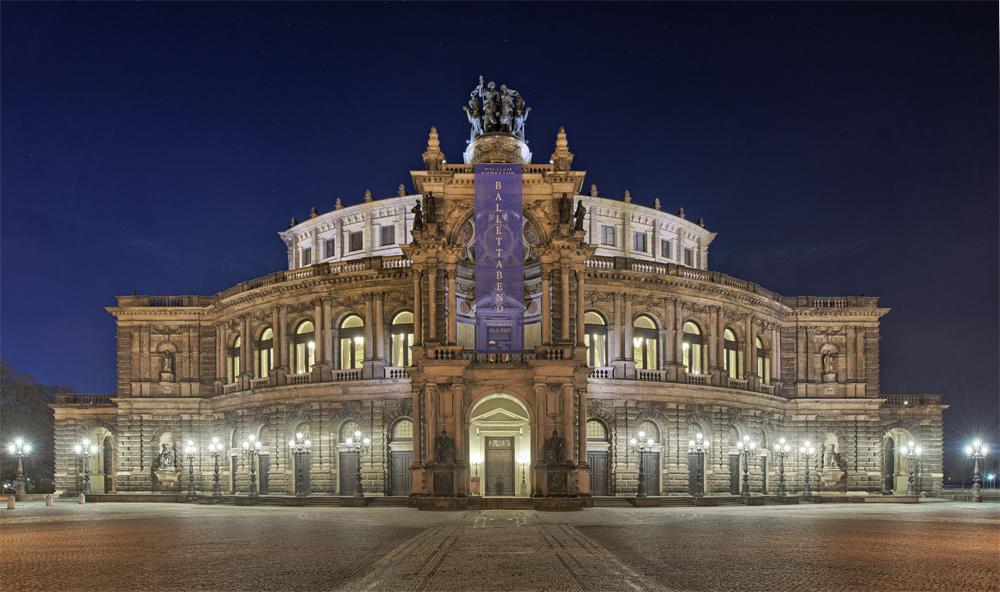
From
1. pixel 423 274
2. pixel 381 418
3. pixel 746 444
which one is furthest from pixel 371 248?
pixel 746 444

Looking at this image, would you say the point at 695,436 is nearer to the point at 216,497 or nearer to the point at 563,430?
the point at 563,430

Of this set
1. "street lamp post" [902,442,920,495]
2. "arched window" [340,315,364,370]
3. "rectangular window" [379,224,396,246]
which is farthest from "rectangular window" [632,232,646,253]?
"street lamp post" [902,442,920,495]

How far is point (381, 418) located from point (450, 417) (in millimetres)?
11068

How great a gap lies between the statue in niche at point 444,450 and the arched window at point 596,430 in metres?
12.9

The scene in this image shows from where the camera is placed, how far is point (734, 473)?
2276 inches

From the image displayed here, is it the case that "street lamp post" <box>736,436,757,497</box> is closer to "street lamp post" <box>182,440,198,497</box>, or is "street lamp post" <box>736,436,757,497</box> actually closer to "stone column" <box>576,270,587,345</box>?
"stone column" <box>576,270,587,345</box>

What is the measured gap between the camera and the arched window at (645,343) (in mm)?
55375

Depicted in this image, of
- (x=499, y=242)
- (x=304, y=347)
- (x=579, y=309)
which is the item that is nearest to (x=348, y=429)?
(x=304, y=347)

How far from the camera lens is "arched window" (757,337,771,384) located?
62.4 metres

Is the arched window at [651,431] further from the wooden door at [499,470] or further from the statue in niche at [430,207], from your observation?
the statue in niche at [430,207]

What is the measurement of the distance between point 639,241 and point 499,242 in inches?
991

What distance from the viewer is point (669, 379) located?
54906 mm

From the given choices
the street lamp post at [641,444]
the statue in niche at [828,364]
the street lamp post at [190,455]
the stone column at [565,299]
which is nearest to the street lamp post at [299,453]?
the street lamp post at [190,455]

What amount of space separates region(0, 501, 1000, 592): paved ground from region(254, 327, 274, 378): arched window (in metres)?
23.5
